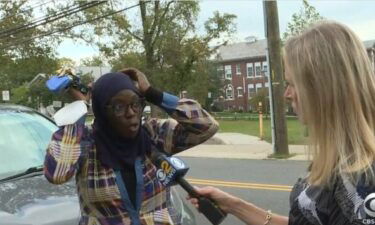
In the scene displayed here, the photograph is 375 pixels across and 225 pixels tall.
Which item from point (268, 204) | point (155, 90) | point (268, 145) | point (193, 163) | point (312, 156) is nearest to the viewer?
point (312, 156)

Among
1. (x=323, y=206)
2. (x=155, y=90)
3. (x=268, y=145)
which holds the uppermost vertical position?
(x=155, y=90)

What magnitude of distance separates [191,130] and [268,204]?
559 cm

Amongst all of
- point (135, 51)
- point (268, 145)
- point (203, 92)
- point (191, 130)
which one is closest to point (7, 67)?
point (135, 51)

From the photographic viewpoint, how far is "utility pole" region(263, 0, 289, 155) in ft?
48.0

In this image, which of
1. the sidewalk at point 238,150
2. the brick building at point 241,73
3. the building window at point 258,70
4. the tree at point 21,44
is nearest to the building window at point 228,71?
the brick building at point 241,73

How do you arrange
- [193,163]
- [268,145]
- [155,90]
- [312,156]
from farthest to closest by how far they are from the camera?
[268,145] < [193,163] < [155,90] < [312,156]

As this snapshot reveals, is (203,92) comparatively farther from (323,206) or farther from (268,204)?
(323,206)

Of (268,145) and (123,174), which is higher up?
(123,174)

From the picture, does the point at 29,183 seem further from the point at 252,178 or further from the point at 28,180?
the point at 252,178

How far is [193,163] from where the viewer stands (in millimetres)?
14312

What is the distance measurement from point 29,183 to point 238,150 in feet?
44.8

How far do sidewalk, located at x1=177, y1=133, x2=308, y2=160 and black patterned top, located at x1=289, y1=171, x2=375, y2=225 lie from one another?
1251 centimetres

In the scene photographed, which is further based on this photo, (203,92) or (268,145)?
(203,92)

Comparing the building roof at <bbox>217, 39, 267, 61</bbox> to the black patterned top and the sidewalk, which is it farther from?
the black patterned top
